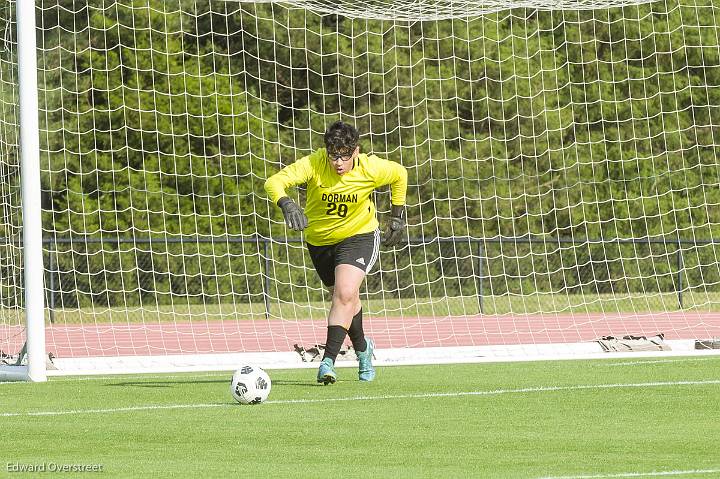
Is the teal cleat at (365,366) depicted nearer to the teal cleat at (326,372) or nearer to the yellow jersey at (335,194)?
the teal cleat at (326,372)

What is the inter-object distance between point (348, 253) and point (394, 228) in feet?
2.08

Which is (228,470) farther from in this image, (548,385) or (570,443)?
(548,385)

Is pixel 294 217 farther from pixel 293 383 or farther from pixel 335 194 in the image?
pixel 293 383

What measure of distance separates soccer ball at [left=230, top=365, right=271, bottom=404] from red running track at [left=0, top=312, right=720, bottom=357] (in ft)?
22.8

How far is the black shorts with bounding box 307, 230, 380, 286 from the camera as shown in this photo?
1146 centimetres

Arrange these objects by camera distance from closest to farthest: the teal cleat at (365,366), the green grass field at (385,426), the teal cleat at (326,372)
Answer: the green grass field at (385,426), the teal cleat at (326,372), the teal cleat at (365,366)

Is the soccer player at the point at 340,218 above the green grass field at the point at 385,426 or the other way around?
above

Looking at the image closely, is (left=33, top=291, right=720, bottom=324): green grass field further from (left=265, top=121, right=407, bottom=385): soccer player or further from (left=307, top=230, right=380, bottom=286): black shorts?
(left=265, top=121, right=407, bottom=385): soccer player

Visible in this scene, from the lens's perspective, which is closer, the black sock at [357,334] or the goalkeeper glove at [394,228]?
the black sock at [357,334]

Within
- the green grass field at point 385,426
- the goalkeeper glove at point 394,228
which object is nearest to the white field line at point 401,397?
the green grass field at point 385,426

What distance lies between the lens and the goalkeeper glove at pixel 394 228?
39.2 ft

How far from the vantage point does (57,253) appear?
2389cm

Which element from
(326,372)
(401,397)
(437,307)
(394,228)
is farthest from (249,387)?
(437,307)

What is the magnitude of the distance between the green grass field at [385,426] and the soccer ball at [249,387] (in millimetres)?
93
